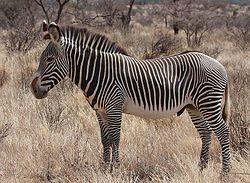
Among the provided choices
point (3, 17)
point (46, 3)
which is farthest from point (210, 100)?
point (3, 17)

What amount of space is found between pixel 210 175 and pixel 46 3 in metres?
22.5

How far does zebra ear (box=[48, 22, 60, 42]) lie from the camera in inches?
203

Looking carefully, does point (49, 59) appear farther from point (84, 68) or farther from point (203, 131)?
point (203, 131)

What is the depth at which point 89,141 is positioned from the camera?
6.50 meters

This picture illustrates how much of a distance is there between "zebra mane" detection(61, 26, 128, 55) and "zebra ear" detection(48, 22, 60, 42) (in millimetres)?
188

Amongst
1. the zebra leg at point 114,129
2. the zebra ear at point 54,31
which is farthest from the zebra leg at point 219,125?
the zebra ear at point 54,31

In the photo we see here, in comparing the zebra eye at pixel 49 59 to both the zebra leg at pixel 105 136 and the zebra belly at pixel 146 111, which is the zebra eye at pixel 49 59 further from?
the zebra belly at pixel 146 111

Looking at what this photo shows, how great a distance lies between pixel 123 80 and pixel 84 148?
3.86 ft

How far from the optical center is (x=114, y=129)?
5.29m

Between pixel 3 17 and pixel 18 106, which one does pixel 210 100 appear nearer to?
pixel 18 106

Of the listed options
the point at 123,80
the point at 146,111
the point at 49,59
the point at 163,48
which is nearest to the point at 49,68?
the point at 49,59

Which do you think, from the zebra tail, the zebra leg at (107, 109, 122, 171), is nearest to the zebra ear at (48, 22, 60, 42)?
the zebra leg at (107, 109, 122, 171)

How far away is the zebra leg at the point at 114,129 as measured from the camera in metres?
5.25

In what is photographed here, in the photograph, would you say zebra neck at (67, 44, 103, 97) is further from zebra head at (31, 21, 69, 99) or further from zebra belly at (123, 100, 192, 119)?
zebra belly at (123, 100, 192, 119)
